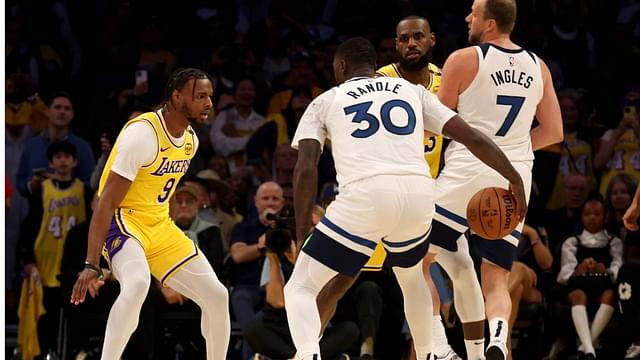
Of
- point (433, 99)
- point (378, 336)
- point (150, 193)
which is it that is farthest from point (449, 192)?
point (378, 336)

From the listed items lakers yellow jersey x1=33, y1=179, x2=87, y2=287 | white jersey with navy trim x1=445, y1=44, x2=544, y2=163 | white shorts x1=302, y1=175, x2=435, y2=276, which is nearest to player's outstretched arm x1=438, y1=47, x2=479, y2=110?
white jersey with navy trim x1=445, y1=44, x2=544, y2=163

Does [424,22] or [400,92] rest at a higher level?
[424,22]

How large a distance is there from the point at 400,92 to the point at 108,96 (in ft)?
20.4

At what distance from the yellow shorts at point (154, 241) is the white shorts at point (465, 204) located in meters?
1.44

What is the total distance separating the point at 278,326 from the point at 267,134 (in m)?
2.69

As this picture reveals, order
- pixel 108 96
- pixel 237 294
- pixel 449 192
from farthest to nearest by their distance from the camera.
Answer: pixel 108 96 → pixel 237 294 → pixel 449 192

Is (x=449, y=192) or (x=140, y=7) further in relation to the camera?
(x=140, y=7)

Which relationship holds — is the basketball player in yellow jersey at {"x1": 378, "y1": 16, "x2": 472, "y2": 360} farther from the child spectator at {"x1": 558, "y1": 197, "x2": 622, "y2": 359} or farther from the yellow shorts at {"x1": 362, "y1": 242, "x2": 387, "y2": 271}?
the child spectator at {"x1": 558, "y1": 197, "x2": 622, "y2": 359}

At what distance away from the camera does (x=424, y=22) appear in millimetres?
7328

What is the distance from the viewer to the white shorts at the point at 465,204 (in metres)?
6.55

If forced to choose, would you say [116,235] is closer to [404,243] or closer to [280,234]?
[404,243]

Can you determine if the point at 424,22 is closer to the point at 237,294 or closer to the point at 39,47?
the point at 237,294

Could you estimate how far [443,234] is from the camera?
6605 mm

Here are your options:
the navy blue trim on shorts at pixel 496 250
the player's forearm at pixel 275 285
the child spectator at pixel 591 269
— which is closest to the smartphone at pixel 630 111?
the child spectator at pixel 591 269
